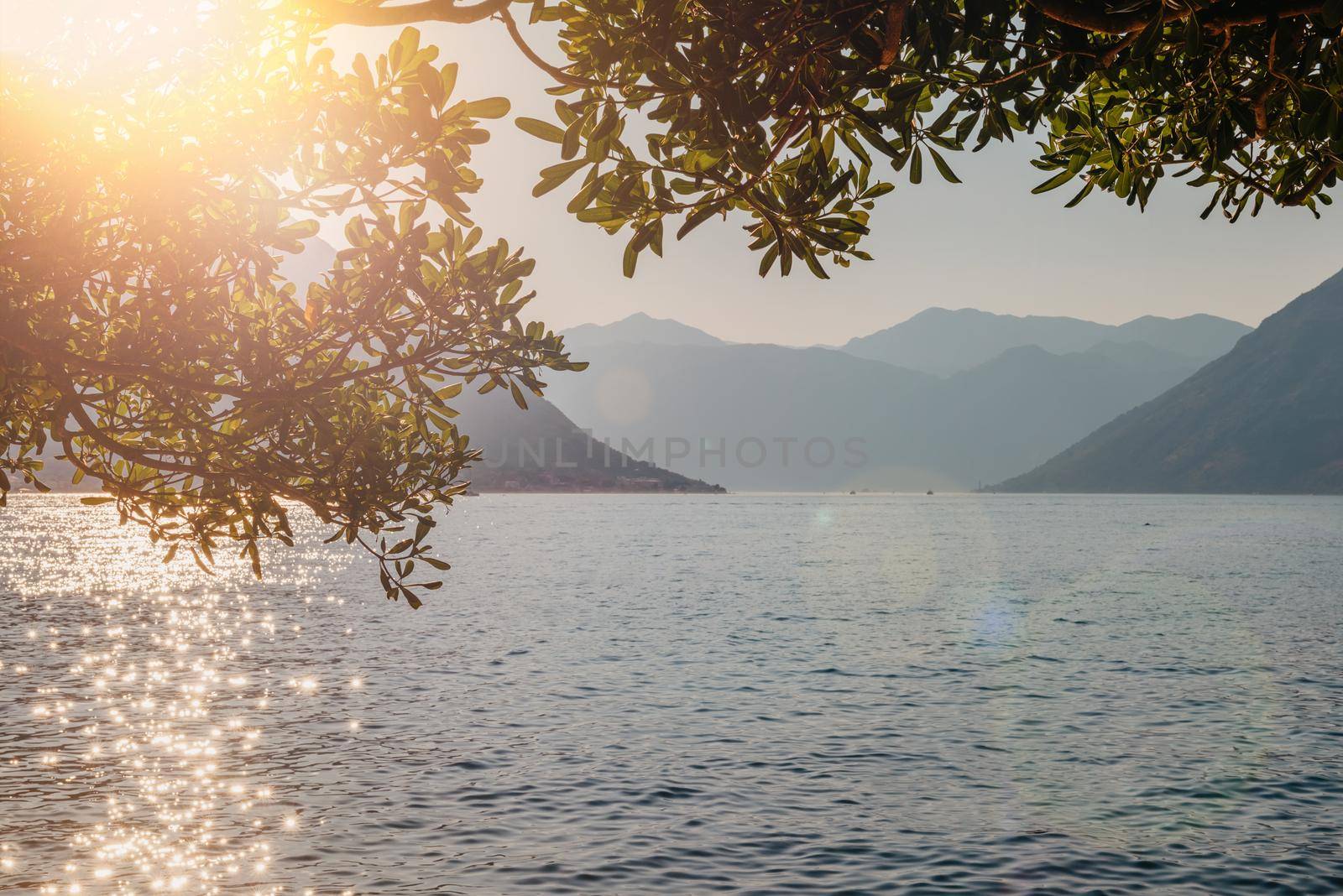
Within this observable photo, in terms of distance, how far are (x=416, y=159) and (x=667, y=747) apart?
1821 cm

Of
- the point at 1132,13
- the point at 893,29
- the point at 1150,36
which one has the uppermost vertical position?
the point at 1132,13

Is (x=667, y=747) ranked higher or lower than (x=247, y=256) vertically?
lower

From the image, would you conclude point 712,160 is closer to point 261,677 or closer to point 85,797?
point 85,797

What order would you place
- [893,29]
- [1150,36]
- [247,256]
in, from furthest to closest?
[247,256]
[893,29]
[1150,36]

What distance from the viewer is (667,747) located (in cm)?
2397

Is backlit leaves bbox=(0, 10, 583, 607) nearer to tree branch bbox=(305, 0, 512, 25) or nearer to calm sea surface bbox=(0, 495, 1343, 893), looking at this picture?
tree branch bbox=(305, 0, 512, 25)

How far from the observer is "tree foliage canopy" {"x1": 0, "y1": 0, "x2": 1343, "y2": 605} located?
19.6 feet

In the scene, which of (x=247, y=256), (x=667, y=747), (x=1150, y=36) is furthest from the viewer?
(x=667, y=747)

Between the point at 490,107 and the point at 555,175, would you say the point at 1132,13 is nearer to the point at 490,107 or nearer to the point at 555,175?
the point at 555,175

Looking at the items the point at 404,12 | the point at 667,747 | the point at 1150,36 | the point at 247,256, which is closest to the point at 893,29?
the point at 1150,36

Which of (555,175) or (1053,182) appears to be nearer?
(555,175)

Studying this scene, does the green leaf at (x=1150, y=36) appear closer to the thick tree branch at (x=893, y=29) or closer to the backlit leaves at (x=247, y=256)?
the thick tree branch at (x=893, y=29)

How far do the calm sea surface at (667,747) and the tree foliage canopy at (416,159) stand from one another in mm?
7885

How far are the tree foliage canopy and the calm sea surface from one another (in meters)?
7.88
